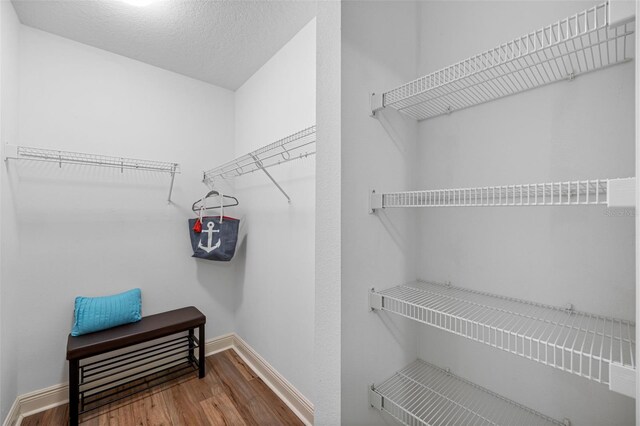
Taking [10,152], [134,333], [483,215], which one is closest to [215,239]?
[134,333]

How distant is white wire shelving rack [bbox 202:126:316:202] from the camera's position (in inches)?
58.5

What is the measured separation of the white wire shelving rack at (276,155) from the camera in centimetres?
149

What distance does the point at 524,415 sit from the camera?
0.79m

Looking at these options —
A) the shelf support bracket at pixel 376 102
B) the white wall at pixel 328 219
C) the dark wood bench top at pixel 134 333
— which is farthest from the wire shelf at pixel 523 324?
the dark wood bench top at pixel 134 333

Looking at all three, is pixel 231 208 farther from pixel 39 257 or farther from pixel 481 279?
pixel 481 279

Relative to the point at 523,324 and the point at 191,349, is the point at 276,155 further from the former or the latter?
the point at 191,349

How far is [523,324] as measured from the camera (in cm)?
71

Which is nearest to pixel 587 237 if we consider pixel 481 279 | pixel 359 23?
pixel 481 279

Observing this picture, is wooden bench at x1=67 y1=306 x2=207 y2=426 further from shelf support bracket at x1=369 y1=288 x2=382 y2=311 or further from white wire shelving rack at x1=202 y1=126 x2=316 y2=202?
shelf support bracket at x1=369 y1=288 x2=382 y2=311

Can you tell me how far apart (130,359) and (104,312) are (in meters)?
0.48

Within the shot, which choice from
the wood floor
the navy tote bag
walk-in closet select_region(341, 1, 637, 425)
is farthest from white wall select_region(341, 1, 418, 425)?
the navy tote bag

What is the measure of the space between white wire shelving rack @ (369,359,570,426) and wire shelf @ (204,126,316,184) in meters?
1.14

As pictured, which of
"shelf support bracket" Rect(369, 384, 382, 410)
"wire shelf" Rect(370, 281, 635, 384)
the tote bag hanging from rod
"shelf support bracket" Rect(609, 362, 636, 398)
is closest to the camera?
"shelf support bracket" Rect(609, 362, 636, 398)

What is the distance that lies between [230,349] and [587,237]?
2495 mm
